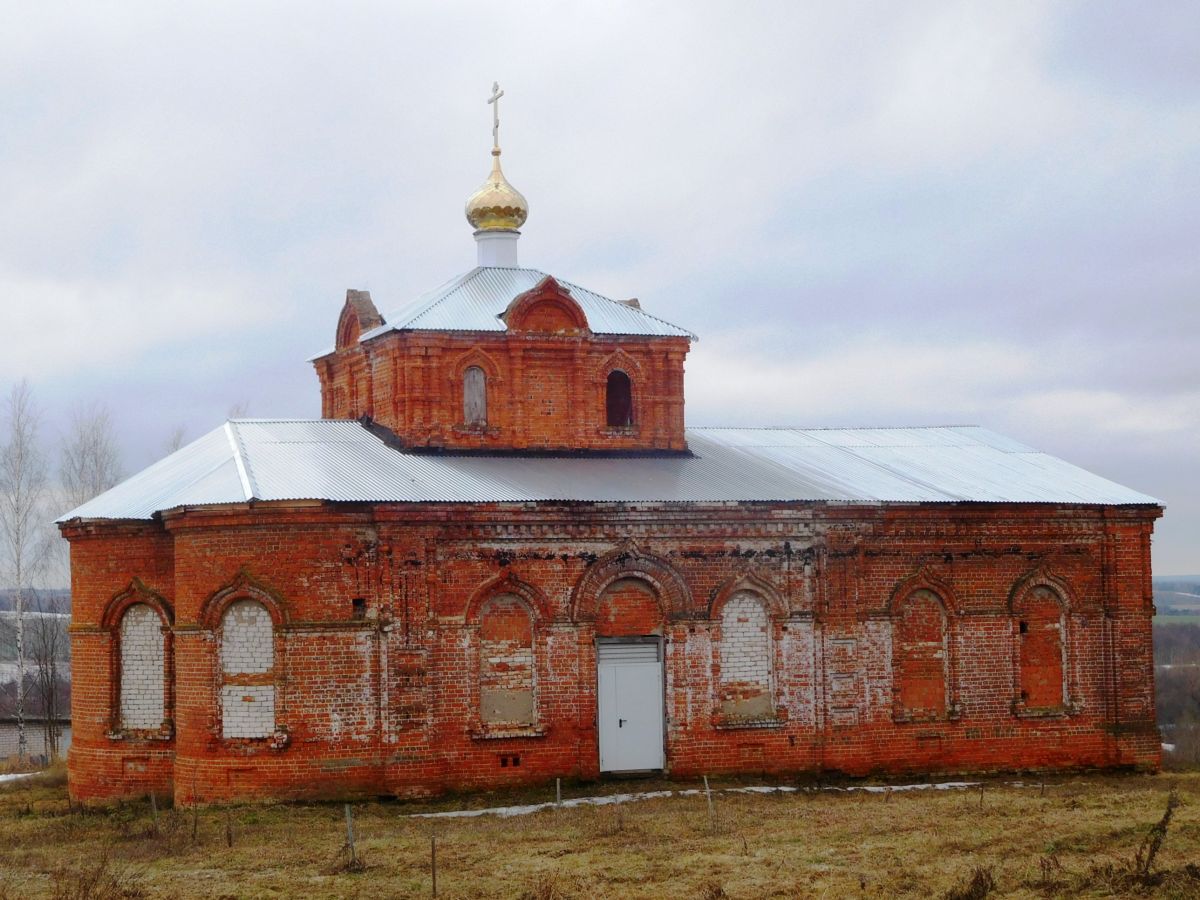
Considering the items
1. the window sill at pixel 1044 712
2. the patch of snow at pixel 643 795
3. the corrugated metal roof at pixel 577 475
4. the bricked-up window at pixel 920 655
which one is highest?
the corrugated metal roof at pixel 577 475

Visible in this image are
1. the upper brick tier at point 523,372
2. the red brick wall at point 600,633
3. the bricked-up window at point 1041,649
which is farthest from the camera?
the bricked-up window at point 1041,649

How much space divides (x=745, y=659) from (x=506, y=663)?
11.9ft

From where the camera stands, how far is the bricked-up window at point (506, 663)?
75.5ft

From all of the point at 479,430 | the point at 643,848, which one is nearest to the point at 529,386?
the point at 479,430

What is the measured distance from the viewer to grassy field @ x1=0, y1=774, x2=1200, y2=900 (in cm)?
1606

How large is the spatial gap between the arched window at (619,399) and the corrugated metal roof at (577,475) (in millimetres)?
855

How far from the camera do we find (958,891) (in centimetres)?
1559

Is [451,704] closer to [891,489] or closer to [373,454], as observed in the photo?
[373,454]

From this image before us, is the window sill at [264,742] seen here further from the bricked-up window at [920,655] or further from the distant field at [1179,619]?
the distant field at [1179,619]

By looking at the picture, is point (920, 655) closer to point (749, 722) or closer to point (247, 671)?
point (749, 722)

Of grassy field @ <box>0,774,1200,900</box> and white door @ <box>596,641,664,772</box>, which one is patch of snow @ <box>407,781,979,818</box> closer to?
grassy field @ <box>0,774,1200,900</box>

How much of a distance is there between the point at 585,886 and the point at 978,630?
11.3 meters

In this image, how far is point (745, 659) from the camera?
2428cm

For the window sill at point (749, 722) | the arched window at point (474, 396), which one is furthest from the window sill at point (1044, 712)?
the arched window at point (474, 396)
